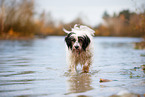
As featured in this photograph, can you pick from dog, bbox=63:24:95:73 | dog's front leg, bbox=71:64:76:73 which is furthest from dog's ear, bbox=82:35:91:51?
dog's front leg, bbox=71:64:76:73

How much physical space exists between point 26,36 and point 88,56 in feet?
101

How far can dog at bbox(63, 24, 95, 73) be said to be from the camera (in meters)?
6.38

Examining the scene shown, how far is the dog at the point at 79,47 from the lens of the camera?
20.9 feet

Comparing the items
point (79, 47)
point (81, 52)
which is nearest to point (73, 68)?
point (81, 52)


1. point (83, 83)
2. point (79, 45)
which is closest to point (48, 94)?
point (83, 83)

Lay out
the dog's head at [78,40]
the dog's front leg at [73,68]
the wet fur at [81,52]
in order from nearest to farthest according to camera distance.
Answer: the dog's head at [78,40]
the wet fur at [81,52]
the dog's front leg at [73,68]

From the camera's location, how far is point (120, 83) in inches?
197

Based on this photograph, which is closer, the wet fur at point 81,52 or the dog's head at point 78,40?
the dog's head at point 78,40

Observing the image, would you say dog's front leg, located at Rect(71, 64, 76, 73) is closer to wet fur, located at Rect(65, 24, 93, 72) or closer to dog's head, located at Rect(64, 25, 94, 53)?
wet fur, located at Rect(65, 24, 93, 72)

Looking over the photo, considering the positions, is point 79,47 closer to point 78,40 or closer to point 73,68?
point 78,40

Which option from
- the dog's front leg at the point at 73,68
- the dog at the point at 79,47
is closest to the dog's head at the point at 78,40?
the dog at the point at 79,47

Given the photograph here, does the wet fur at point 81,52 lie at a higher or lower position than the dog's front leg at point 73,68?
higher

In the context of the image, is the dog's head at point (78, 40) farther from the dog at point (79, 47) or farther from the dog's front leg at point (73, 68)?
the dog's front leg at point (73, 68)

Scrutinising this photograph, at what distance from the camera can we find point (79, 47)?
634 centimetres
